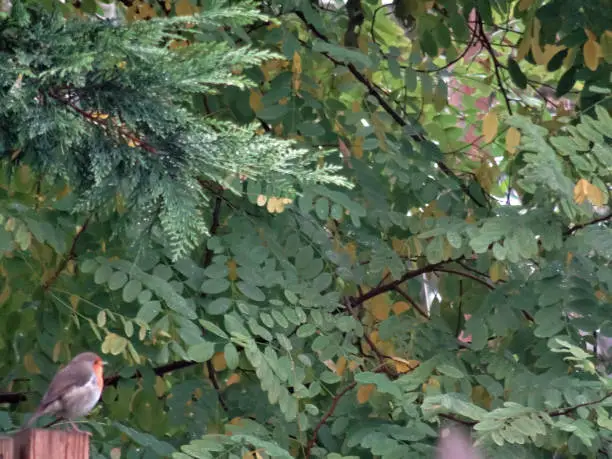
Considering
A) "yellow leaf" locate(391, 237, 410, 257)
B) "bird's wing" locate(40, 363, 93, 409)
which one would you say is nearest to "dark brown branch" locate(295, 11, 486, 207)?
"yellow leaf" locate(391, 237, 410, 257)

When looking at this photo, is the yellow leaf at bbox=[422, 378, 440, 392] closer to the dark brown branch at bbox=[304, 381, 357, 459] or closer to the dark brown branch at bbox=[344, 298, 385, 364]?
the dark brown branch at bbox=[304, 381, 357, 459]

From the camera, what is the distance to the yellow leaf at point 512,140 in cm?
489

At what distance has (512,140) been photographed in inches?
194

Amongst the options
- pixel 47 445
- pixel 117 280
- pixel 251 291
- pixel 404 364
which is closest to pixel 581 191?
pixel 404 364

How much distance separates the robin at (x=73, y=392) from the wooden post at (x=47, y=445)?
184 centimetres

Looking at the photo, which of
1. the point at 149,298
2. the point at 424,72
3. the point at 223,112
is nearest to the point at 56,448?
the point at 149,298

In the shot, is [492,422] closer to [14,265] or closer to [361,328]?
[361,328]

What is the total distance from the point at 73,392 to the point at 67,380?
67mm

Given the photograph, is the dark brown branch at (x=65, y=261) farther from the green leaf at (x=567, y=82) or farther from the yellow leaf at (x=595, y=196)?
the green leaf at (x=567, y=82)

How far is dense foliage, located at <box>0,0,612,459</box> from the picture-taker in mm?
4418

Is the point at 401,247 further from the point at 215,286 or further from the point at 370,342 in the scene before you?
the point at 215,286

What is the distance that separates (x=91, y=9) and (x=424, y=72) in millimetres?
1498

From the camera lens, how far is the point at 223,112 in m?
5.33

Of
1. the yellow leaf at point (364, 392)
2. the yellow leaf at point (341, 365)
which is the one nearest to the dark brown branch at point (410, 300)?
the yellow leaf at point (341, 365)
